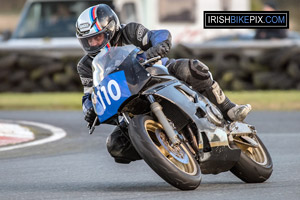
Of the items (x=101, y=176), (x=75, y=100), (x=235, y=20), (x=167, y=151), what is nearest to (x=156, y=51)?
(x=167, y=151)

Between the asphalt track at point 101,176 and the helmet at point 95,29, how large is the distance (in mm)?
1140

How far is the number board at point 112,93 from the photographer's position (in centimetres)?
659

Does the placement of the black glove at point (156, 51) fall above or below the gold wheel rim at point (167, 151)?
above

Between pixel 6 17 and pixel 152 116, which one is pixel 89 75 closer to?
pixel 152 116

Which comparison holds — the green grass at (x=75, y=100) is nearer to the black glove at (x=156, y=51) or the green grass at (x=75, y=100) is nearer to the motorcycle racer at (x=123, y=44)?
the motorcycle racer at (x=123, y=44)

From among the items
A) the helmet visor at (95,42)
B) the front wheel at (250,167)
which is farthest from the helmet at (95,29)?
the front wheel at (250,167)

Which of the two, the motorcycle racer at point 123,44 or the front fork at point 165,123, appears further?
the motorcycle racer at point 123,44

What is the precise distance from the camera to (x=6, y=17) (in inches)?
2391

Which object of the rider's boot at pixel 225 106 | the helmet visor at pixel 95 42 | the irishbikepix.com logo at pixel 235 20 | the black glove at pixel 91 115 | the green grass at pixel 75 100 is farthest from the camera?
the irishbikepix.com logo at pixel 235 20

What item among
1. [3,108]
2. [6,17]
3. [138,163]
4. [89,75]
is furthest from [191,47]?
[6,17]

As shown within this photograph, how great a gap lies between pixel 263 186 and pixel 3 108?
37.1 feet

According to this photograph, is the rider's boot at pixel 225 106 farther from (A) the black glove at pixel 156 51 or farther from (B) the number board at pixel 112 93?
(B) the number board at pixel 112 93

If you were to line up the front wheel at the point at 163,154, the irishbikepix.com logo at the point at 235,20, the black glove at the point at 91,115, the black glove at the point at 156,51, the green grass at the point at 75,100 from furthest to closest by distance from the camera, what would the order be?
the irishbikepix.com logo at the point at 235,20 < the green grass at the point at 75,100 < the black glove at the point at 91,115 < the black glove at the point at 156,51 < the front wheel at the point at 163,154

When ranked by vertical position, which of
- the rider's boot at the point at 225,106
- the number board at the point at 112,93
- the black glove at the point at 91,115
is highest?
the number board at the point at 112,93
